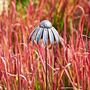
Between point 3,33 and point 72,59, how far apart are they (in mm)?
521

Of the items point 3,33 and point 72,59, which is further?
point 3,33

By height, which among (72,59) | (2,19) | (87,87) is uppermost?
(2,19)

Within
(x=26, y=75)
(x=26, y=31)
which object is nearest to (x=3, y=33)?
(x=26, y=31)

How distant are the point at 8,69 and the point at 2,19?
693 millimetres

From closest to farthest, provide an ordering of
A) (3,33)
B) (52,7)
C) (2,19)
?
(3,33), (2,19), (52,7)

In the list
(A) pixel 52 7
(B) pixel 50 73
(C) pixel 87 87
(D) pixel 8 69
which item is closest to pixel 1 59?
(D) pixel 8 69

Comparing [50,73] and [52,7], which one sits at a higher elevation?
[52,7]

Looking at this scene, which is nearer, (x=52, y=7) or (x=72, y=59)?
(x=72, y=59)

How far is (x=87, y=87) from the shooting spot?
209 centimetres

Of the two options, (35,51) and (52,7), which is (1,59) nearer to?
(35,51)

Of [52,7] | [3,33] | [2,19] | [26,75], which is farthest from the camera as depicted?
[52,7]

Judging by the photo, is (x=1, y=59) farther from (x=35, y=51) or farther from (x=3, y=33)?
(x=3, y=33)

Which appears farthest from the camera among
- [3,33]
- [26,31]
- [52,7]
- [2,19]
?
[52,7]

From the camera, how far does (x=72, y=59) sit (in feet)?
6.84
